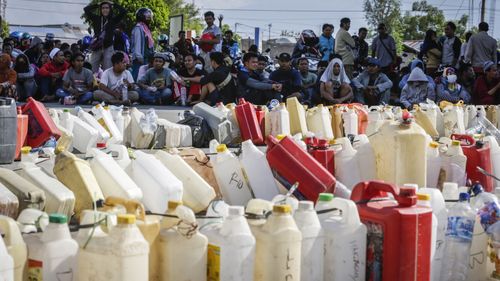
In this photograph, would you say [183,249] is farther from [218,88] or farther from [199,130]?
[218,88]

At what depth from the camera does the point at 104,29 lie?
11.7 m

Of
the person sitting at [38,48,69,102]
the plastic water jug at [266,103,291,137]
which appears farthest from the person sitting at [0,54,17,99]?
the plastic water jug at [266,103,291,137]

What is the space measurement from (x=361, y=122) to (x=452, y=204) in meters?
3.70

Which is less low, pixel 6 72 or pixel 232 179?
pixel 6 72

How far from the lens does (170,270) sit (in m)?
3.14

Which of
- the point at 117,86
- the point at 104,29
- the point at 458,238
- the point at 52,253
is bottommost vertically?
the point at 458,238

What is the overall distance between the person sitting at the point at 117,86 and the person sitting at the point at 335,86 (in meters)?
3.10

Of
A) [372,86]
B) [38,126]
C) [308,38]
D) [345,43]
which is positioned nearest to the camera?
[38,126]

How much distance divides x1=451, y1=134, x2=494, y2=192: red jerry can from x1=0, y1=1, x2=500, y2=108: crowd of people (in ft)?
16.5

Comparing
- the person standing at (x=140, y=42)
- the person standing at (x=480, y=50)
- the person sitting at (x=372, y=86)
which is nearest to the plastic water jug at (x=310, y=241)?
the person standing at (x=140, y=42)

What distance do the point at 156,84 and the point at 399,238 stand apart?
8256 millimetres

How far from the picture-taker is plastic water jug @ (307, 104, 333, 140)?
742 centimetres

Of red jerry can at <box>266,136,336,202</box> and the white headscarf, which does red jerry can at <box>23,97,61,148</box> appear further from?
the white headscarf

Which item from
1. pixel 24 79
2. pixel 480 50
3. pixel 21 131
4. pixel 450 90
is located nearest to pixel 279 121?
pixel 21 131
